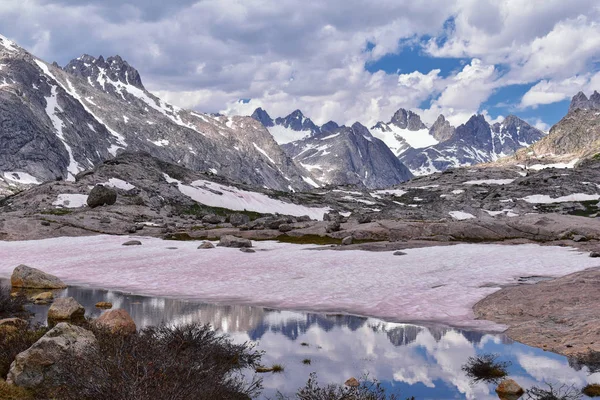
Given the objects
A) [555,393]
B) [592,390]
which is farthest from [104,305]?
[592,390]

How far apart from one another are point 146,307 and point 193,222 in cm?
7932

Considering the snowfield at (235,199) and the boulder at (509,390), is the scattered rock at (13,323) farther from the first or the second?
the snowfield at (235,199)

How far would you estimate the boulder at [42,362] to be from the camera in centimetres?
1240

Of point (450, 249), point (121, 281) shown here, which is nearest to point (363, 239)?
point (450, 249)

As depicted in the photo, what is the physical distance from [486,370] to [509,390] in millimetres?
1836

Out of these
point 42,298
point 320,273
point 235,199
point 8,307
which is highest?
point 235,199

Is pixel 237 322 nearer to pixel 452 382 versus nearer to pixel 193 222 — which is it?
pixel 452 382

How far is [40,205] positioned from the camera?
111688mm

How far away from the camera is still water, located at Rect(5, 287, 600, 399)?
15.9 metres

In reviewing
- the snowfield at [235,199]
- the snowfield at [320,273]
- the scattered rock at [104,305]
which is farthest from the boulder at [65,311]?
the snowfield at [235,199]

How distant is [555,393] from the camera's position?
14.3 meters

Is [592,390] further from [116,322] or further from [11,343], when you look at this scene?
[11,343]

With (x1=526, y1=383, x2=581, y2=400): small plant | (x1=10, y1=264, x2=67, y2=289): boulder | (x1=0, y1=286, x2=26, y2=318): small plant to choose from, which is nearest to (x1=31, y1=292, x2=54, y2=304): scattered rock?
(x1=0, y1=286, x2=26, y2=318): small plant

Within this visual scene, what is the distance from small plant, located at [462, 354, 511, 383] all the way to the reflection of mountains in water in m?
3.52
